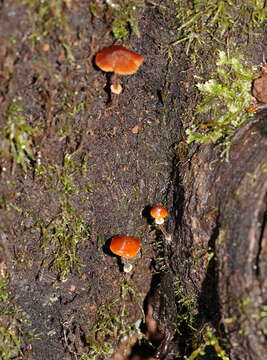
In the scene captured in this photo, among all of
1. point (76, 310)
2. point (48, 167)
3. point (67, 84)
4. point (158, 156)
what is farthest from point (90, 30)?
point (76, 310)

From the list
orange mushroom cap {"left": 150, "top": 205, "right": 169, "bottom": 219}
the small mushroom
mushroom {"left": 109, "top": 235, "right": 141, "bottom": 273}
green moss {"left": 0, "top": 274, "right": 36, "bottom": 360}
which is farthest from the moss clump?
green moss {"left": 0, "top": 274, "right": 36, "bottom": 360}

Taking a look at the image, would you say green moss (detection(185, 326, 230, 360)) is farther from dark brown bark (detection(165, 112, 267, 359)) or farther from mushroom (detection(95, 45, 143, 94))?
mushroom (detection(95, 45, 143, 94))

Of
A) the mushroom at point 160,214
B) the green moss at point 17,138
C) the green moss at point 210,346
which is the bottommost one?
the green moss at point 210,346

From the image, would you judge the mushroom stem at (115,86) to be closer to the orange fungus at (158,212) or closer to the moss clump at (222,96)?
the moss clump at (222,96)

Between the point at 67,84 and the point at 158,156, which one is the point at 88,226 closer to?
the point at 158,156

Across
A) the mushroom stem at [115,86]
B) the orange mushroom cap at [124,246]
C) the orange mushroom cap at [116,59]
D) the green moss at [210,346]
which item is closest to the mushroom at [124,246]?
Result: the orange mushroom cap at [124,246]

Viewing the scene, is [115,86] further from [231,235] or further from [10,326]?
[10,326]

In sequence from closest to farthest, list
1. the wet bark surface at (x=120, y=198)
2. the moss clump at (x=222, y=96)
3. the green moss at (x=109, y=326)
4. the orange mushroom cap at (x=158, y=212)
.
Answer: the wet bark surface at (x=120, y=198) < the moss clump at (x=222, y=96) < the orange mushroom cap at (x=158, y=212) < the green moss at (x=109, y=326)
